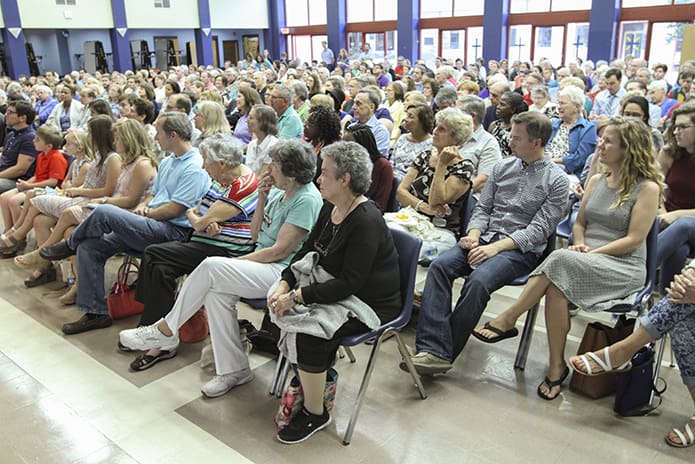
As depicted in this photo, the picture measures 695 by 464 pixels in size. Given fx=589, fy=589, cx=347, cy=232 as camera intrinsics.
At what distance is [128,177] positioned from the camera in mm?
4047

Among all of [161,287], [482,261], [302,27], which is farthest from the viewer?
→ [302,27]

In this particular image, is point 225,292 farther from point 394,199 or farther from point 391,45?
point 391,45

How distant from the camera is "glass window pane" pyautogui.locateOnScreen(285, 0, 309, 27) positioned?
23734 mm

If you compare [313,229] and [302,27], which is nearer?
[313,229]

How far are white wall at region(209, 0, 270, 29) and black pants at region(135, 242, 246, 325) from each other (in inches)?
850

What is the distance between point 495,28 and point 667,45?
4.62 m

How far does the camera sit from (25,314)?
13.0 ft

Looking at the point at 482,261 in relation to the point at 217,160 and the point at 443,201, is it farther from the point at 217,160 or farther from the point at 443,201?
the point at 217,160

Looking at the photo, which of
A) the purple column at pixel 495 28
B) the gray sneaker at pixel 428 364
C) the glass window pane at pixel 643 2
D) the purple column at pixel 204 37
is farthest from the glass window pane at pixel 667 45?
the purple column at pixel 204 37

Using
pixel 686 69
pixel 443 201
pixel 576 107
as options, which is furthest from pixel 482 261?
pixel 686 69

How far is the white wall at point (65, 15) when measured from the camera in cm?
1856

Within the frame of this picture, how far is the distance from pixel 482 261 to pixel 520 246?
0.70 feet

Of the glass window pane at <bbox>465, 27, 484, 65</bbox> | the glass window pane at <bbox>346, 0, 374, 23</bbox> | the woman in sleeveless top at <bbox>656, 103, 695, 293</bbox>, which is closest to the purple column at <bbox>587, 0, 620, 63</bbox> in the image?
the glass window pane at <bbox>465, 27, 484, 65</bbox>

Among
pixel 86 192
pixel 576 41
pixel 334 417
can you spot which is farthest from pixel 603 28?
pixel 334 417
